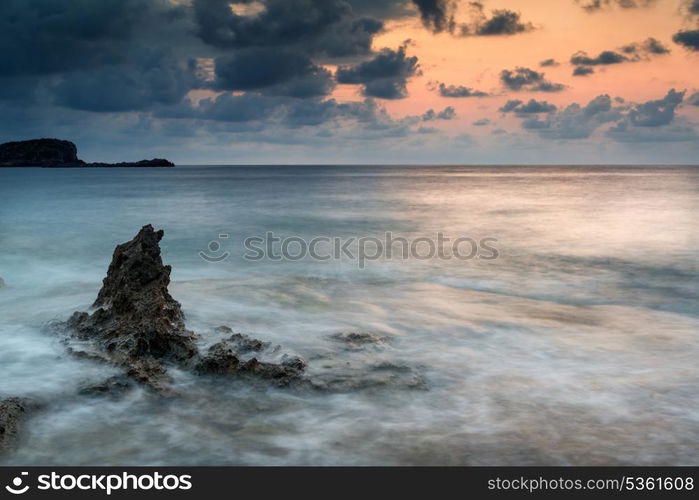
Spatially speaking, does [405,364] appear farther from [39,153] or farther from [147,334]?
[39,153]

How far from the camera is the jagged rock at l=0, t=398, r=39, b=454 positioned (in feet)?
16.3

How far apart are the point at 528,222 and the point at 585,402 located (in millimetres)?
24179

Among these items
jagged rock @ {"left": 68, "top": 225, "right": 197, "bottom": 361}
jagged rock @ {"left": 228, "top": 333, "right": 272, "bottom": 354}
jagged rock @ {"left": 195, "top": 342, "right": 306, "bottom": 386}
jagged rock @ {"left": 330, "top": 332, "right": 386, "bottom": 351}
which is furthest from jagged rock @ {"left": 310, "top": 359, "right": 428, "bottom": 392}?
jagged rock @ {"left": 68, "top": 225, "right": 197, "bottom": 361}

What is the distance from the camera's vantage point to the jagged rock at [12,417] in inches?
196

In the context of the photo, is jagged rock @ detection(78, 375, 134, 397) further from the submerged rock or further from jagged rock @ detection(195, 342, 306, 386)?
jagged rock @ detection(195, 342, 306, 386)

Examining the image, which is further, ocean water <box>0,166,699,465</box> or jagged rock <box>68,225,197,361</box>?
jagged rock <box>68,225,197,361</box>

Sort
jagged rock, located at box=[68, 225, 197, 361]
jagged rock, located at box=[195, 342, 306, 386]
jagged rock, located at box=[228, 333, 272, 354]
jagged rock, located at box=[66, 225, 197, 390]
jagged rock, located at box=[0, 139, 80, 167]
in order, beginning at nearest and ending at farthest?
jagged rock, located at box=[195, 342, 306, 386], jagged rock, located at box=[66, 225, 197, 390], jagged rock, located at box=[68, 225, 197, 361], jagged rock, located at box=[228, 333, 272, 354], jagged rock, located at box=[0, 139, 80, 167]

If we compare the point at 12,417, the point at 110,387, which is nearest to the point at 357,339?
the point at 110,387

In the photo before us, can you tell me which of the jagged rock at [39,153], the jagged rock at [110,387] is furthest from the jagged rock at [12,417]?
the jagged rock at [39,153]

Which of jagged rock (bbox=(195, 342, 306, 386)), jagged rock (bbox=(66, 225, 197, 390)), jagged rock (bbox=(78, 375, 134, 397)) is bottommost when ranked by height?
jagged rock (bbox=(78, 375, 134, 397))
